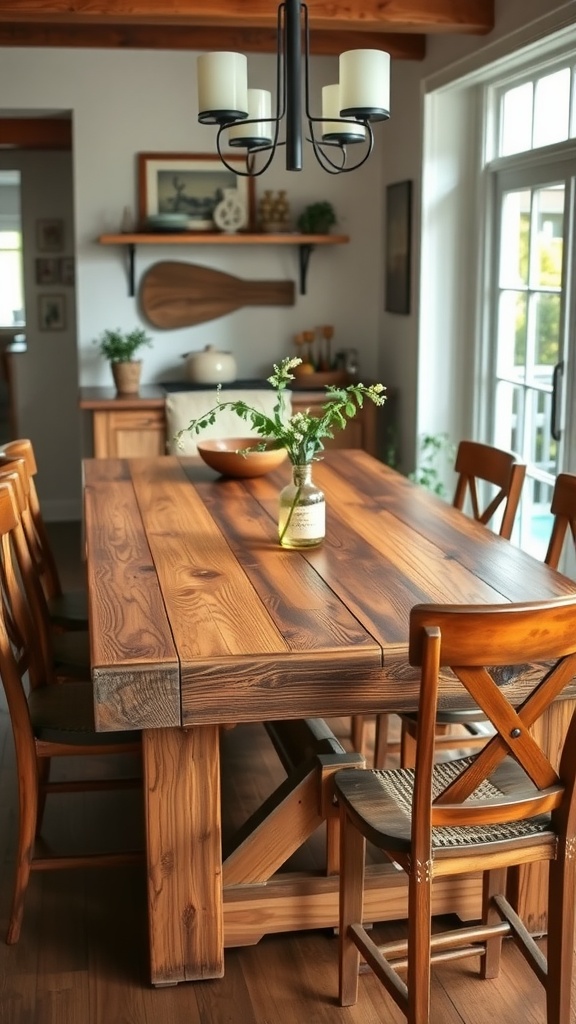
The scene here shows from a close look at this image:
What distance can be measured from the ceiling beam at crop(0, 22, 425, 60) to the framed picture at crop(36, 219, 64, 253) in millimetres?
2169

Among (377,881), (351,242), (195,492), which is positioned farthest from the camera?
(351,242)

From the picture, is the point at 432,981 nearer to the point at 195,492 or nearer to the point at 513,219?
the point at 195,492

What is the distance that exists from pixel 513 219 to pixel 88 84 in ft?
7.33

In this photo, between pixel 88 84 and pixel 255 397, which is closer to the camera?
pixel 255 397

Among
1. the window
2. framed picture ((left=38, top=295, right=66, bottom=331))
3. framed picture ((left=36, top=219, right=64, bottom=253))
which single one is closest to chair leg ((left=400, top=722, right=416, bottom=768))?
framed picture ((left=38, top=295, right=66, bottom=331))

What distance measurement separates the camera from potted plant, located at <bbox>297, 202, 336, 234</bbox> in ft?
19.1

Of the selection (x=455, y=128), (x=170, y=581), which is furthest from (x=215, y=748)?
(x=455, y=128)

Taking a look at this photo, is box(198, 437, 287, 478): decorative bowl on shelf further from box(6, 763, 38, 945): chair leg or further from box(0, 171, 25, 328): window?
box(0, 171, 25, 328): window

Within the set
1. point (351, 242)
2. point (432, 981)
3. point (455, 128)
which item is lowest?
point (432, 981)

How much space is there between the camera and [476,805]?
2.02 meters

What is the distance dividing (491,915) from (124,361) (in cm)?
372

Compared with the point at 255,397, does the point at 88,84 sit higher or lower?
higher

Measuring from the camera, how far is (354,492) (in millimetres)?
3609

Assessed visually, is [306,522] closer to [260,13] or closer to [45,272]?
[260,13]
